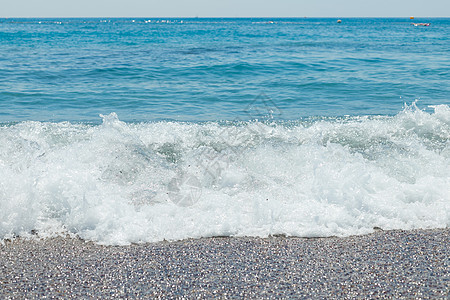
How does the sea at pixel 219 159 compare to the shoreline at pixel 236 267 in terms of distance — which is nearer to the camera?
the shoreline at pixel 236 267

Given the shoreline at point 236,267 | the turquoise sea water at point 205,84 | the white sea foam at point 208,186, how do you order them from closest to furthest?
the shoreline at point 236,267, the white sea foam at point 208,186, the turquoise sea water at point 205,84

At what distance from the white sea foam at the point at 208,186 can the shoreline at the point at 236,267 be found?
0.20 m

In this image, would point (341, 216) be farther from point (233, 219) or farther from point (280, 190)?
point (233, 219)

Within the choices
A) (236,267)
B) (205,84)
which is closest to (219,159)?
(236,267)

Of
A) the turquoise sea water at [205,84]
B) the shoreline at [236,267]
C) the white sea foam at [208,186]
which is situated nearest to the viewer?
the shoreline at [236,267]

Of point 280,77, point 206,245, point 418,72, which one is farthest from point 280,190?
point 418,72

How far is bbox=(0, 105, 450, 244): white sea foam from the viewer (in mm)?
3938

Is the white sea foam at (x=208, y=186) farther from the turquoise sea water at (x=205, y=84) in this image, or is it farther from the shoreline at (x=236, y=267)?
the turquoise sea water at (x=205, y=84)

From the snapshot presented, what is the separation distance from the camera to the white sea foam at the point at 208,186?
155 inches

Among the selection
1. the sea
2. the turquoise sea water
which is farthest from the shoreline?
the turquoise sea water

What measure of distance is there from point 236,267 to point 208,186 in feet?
5.00

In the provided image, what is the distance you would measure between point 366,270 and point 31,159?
12.0ft

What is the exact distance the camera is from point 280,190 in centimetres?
457

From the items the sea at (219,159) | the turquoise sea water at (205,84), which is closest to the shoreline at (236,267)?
the sea at (219,159)
